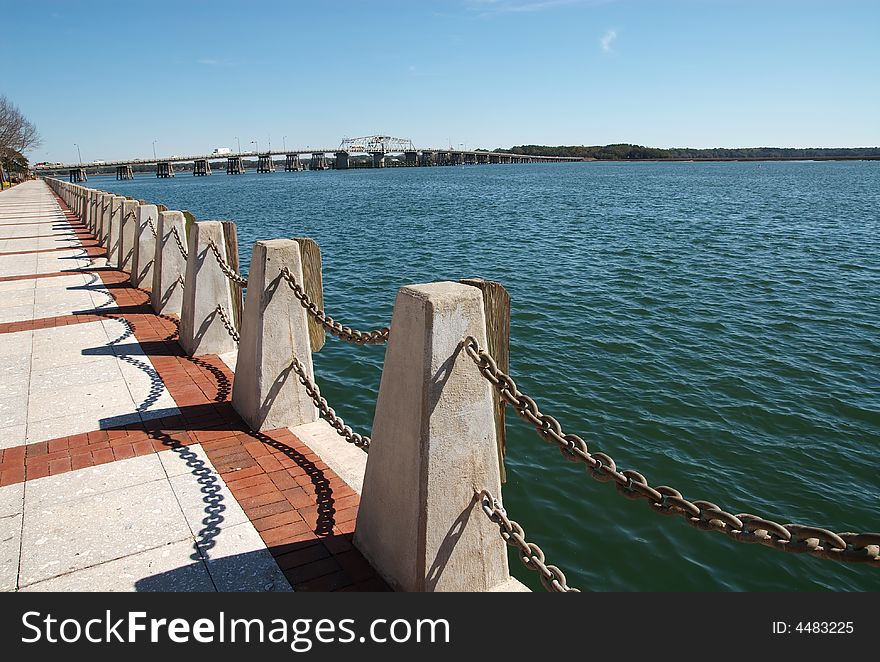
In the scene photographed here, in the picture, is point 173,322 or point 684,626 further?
point 173,322

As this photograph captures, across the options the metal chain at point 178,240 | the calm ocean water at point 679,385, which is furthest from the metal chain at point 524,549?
the metal chain at point 178,240

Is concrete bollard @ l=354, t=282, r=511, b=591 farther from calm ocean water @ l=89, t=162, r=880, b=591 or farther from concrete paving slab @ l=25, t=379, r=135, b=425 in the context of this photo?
concrete paving slab @ l=25, t=379, r=135, b=425

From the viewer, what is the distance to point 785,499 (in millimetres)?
7066

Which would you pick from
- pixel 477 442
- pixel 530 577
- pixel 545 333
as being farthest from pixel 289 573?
pixel 545 333

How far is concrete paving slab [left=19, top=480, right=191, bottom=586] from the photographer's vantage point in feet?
12.1

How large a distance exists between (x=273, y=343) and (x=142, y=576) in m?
2.22

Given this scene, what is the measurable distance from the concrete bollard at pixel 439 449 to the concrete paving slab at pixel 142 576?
3.59ft

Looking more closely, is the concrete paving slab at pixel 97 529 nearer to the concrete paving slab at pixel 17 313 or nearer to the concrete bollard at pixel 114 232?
the concrete paving slab at pixel 17 313

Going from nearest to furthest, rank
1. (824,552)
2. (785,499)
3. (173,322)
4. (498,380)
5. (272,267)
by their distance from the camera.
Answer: (824,552), (498,380), (272,267), (785,499), (173,322)

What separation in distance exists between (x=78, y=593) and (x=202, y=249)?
453cm

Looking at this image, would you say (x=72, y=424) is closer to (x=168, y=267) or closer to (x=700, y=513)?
(x=168, y=267)

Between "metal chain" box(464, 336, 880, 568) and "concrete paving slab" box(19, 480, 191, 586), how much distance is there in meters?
2.32

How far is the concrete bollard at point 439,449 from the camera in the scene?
122 inches

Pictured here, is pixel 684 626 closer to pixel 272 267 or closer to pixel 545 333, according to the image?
pixel 272 267
